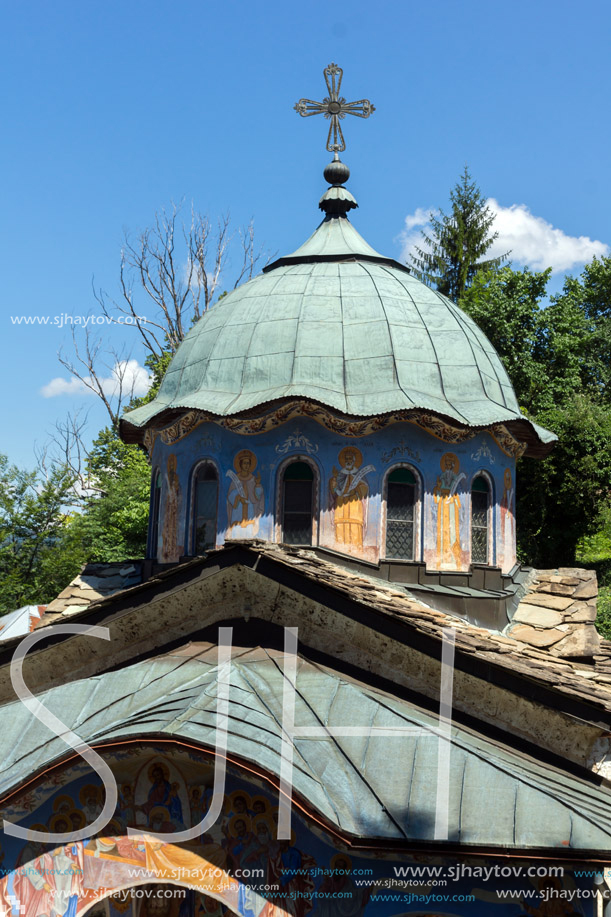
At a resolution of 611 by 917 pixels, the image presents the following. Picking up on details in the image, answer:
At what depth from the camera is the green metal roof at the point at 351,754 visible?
769 centimetres

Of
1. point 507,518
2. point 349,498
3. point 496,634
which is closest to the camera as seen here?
point 496,634

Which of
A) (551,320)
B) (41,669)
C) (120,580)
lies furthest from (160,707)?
(551,320)

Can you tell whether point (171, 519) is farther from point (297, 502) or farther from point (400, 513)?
point (400, 513)

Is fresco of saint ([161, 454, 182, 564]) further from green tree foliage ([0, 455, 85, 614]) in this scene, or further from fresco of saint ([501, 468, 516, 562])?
green tree foliage ([0, 455, 85, 614])

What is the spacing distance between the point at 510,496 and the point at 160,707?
821 cm

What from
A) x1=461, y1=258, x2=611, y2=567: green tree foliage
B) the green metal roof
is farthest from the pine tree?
the green metal roof

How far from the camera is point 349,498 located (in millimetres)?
13219

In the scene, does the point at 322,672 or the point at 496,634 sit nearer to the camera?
the point at 322,672

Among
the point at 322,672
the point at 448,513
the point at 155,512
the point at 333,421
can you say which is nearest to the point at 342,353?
the point at 333,421

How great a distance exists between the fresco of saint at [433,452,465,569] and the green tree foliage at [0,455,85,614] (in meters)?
15.1

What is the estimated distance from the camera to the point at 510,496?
1508 cm

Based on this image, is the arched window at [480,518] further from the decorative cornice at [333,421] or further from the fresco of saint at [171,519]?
the fresco of saint at [171,519]

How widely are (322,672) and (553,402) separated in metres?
19.4

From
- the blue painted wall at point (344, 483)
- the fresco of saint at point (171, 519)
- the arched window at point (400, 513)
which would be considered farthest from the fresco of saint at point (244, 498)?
the arched window at point (400, 513)
